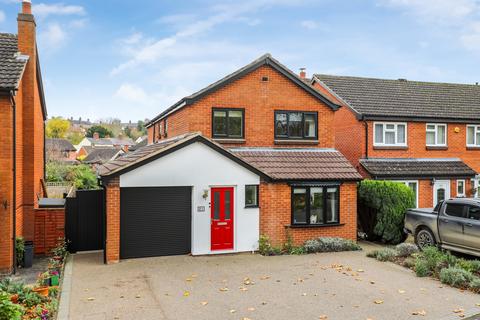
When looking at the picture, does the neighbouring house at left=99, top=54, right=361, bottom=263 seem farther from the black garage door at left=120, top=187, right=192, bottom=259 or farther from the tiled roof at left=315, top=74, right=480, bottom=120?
the tiled roof at left=315, top=74, right=480, bottom=120

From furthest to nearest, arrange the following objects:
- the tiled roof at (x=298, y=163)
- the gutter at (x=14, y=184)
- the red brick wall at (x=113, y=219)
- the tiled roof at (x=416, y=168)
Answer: the tiled roof at (x=416, y=168), the tiled roof at (x=298, y=163), the red brick wall at (x=113, y=219), the gutter at (x=14, y=184)

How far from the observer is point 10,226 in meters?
11.5

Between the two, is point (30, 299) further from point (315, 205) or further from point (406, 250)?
point (406, 250)

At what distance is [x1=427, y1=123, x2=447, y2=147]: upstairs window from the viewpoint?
2138 cm

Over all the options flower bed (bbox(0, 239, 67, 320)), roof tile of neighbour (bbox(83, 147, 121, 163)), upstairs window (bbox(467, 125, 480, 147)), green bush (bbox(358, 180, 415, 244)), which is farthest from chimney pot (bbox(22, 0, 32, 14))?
roof tile of neighbour (bbox(83, 147, 121, 163))

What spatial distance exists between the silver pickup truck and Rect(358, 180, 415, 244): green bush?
0.78 meters

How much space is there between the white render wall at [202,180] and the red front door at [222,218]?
17cm

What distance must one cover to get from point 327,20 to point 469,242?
29.9ft

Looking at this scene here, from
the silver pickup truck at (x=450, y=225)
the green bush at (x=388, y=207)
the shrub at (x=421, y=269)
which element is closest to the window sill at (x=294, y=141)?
the green bush at (x=388, y=207)

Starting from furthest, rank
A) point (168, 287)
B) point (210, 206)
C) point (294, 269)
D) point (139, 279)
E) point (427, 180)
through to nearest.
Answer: point (427, 180) < point (210, 206) < point (294, 269) < point (139, 279) < point (168, 287)

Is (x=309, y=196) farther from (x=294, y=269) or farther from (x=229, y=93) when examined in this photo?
(x=229, y=93)

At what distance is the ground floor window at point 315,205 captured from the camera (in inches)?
583

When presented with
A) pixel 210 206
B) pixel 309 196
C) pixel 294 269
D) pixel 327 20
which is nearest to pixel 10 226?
pixel 210 206

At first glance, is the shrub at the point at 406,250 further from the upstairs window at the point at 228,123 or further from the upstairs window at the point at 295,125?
the upstairs window at the point at 228,123
